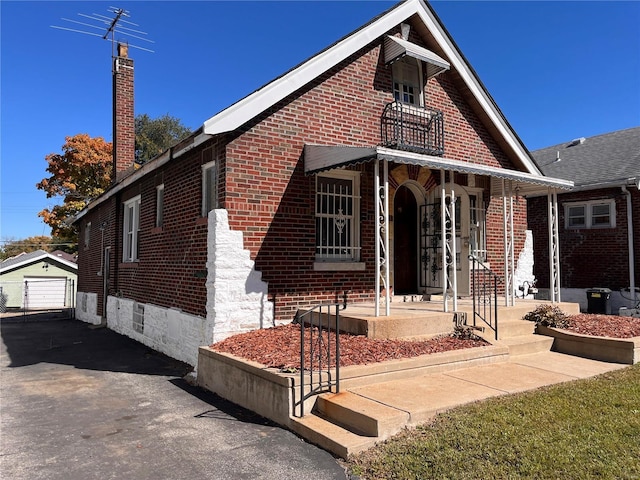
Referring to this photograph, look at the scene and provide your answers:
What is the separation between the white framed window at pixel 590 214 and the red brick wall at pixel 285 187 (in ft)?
20.8

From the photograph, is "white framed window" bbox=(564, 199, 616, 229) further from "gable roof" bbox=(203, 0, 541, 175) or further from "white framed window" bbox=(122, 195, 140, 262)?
"white framed window" bbox=(122, 195, 140, 262)

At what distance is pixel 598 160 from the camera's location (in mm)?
17094

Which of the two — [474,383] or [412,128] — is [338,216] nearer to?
[412,128]

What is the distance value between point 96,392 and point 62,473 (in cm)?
317

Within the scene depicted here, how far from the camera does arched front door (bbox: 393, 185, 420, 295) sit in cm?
1102

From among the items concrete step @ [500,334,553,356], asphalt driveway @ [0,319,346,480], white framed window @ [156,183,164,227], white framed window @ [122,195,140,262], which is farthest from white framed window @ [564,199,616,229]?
white framed window @ [122,195,140,262]

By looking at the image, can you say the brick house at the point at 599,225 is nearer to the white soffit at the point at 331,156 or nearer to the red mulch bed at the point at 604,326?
the red mulch bed at the point at 604,326

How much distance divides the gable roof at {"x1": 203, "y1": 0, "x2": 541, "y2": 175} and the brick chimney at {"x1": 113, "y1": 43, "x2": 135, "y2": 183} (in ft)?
31.8

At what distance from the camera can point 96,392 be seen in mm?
7395

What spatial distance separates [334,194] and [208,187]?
2.38 m

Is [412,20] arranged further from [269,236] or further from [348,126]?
[269,236]

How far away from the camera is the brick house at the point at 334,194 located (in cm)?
821

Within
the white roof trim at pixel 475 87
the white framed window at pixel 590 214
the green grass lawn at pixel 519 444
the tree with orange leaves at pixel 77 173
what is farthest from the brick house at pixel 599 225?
the tree with orange leaves at pixel 77 173

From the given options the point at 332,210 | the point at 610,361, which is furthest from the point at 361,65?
the point at 610,361
